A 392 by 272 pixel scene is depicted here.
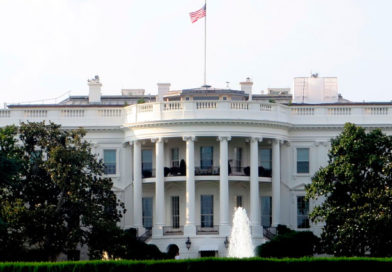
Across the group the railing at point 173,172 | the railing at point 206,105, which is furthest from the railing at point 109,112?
the railing at point 206,105

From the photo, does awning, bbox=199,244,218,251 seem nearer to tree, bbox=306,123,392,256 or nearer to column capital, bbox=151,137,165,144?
tree, bbox=306,123,392,256

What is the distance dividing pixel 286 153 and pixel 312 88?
29.1 feet

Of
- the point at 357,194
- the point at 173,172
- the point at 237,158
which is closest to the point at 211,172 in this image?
the point at 173,172

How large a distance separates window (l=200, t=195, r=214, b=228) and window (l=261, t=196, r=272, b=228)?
3292mm

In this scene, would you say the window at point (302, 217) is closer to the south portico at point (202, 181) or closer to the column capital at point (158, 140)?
the south portico at point (202, 181)

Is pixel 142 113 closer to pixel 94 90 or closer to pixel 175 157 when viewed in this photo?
pixel 175 157

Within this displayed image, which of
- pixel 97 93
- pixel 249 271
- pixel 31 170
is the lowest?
pixel 249 271

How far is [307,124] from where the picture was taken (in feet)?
254

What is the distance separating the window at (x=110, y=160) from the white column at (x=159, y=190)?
404 centimetres

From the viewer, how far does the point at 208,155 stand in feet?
251

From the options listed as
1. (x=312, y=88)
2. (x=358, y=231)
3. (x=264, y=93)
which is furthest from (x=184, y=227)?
(x=264, y=93)

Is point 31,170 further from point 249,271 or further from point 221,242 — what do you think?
point 249,271

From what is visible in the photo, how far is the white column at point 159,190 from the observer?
73812mm

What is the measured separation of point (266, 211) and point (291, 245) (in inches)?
285
